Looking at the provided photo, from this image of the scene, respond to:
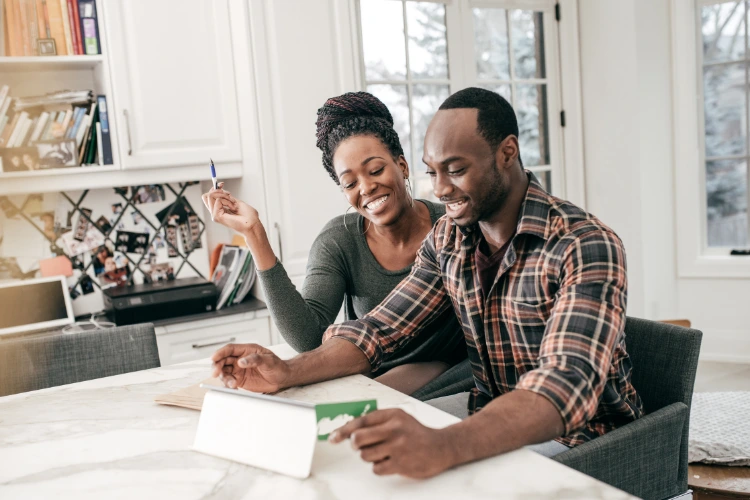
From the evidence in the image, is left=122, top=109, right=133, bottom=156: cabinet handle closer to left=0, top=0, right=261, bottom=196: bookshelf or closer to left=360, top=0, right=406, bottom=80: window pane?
left=0, top=0, right=261, bottom=196: bookshelf

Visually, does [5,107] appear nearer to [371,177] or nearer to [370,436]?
[371,177]

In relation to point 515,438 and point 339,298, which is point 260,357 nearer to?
point 515,438

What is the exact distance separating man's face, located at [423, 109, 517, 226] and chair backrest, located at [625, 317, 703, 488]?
14.0 inches

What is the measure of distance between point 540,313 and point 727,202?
2980 mm

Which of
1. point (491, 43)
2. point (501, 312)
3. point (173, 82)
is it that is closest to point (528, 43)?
point (491, 43)

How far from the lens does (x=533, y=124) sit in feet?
12.8

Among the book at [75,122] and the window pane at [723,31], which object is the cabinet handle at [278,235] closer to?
the book at [75,122]

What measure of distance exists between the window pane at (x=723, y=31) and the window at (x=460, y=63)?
77 centimetres

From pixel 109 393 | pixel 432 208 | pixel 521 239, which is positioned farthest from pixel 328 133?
pixel 109 393

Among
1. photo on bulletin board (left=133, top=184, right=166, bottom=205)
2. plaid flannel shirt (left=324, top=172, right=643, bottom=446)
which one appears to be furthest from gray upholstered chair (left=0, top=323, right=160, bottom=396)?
photo on bulletin board (left=133, top=184, right=166, bottom=205)

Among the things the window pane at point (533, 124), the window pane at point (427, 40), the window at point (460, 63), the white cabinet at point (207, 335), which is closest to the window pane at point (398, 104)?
the window at point (460, 63)

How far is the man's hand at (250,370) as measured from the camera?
46.9 inches

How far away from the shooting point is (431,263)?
4.91 ft

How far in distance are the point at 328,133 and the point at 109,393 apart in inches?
33.6
